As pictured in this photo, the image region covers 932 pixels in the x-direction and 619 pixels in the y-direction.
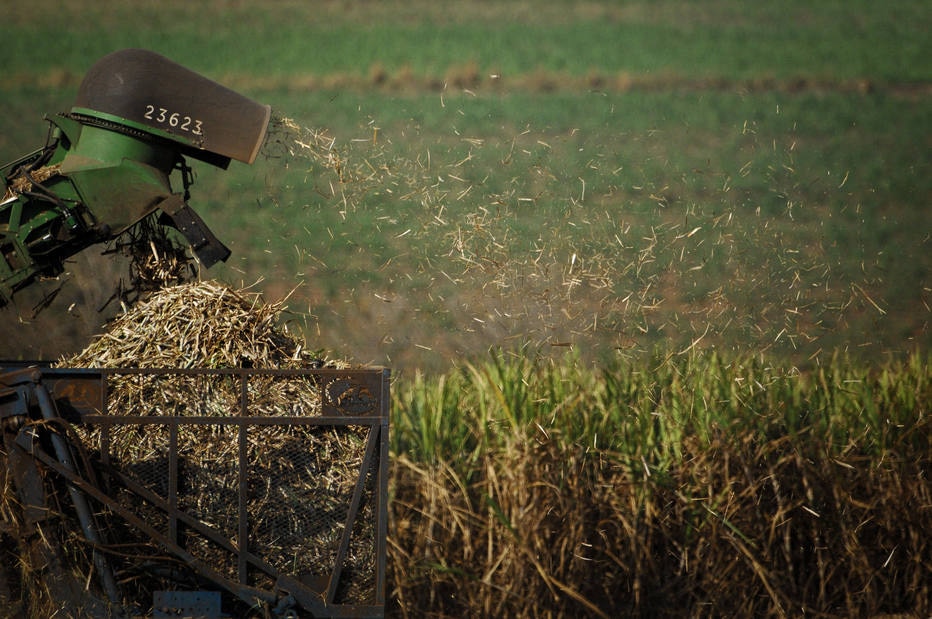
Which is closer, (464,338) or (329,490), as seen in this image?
(329,490)

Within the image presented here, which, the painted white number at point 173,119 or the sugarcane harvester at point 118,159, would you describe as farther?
the painted white number at point 173,119

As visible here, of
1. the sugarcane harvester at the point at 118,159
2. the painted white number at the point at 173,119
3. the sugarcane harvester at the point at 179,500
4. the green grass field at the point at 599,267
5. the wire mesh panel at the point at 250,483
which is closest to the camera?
the sugarcane harvester at the point at 179,500

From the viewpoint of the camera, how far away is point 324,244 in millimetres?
9992

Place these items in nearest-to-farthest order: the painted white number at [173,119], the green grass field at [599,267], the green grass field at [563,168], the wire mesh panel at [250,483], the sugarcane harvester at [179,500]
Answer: the sugarcane harvester at [179,500] < the wire mesh panel at [250,483] < the painted white number at [173,119] < the green grass field at [599,267] < the green grass field at [563,168]

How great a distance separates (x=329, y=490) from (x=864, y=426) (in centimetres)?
275

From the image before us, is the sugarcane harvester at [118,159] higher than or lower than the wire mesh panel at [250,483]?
higher

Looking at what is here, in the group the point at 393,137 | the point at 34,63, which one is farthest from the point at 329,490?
the point at 34,63

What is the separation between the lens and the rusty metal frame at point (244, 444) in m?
3.21

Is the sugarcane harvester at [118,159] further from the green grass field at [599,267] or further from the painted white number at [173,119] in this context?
the green grass field at [599,267]

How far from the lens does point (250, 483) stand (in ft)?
10.9

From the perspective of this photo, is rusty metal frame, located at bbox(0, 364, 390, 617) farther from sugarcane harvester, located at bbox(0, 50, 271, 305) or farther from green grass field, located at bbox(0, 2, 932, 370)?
green grass field, located at bbox(0, 2, 932, 370)

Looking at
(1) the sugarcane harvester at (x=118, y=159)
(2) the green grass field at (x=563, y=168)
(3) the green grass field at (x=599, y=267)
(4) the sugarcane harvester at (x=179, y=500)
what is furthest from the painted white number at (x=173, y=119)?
(2) the green grass field at (x=563, y=168)

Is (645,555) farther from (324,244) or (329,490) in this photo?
(324,244)

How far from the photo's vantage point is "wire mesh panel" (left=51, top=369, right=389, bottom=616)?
3.26 metres
